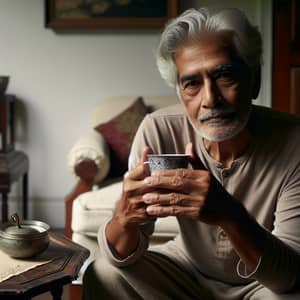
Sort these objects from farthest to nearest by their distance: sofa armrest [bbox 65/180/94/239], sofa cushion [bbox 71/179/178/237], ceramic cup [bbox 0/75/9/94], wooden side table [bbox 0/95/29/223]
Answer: ceramic cup [bbox 0/75/9/94] → wooden side table [bbox 0/95/29/223] → sofa armrest [bbox 65/180/94/239] → sofa cushion [bbox 71/179/178/237]

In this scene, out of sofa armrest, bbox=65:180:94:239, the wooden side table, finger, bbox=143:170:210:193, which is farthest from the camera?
the wooden side table

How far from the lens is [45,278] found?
1410mm

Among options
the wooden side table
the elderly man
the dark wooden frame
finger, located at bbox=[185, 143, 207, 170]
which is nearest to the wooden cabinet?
the dark wooden frame

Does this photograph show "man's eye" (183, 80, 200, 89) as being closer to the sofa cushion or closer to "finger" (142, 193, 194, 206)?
Answer: "finger" (142, 193, 194, 206)

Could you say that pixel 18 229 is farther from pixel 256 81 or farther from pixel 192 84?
pixel 256 81

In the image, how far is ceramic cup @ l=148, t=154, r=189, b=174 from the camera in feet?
3.90

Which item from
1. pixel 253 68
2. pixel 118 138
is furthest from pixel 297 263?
pixel 118 138

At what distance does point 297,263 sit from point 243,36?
541 mm

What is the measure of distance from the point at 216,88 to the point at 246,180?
24cm

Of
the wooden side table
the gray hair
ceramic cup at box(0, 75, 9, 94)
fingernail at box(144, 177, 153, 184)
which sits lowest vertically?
the wooden side table

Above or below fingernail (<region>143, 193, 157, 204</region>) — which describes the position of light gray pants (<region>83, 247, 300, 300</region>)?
below

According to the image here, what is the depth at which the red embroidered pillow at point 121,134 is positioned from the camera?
3158mm

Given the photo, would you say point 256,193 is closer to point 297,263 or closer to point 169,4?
point 297,263

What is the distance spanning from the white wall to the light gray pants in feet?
7.71
